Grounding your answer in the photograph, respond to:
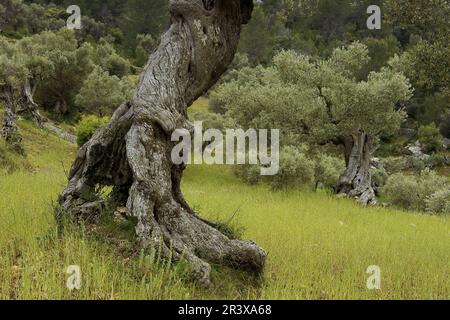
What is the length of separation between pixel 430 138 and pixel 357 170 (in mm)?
44184

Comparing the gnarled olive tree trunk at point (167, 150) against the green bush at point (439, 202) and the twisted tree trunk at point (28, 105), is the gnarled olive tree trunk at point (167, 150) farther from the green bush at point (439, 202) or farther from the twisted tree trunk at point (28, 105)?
the twisted tree trunk at point (28, 105)

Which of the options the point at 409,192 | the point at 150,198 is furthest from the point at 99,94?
the point at 150,198

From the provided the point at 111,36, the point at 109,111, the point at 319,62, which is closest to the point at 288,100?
the point at 319,62

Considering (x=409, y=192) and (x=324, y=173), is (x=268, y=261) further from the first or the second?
(x=409, y=192)

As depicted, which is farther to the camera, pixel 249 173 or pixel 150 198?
pixel 249 173

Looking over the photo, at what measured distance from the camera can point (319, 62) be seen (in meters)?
29.6

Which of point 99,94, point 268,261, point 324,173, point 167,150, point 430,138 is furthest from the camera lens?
point 430,138

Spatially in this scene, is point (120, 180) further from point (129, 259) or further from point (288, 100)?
point (288, 100)

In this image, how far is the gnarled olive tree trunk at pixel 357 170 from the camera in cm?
2840

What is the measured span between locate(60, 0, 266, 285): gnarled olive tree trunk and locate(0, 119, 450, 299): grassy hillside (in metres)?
0.41

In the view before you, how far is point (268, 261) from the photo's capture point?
937 cm

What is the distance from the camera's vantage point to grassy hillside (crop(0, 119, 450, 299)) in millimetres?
5988

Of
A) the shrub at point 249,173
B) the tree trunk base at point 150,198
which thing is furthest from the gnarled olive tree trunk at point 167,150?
the shrub at point 249,173
